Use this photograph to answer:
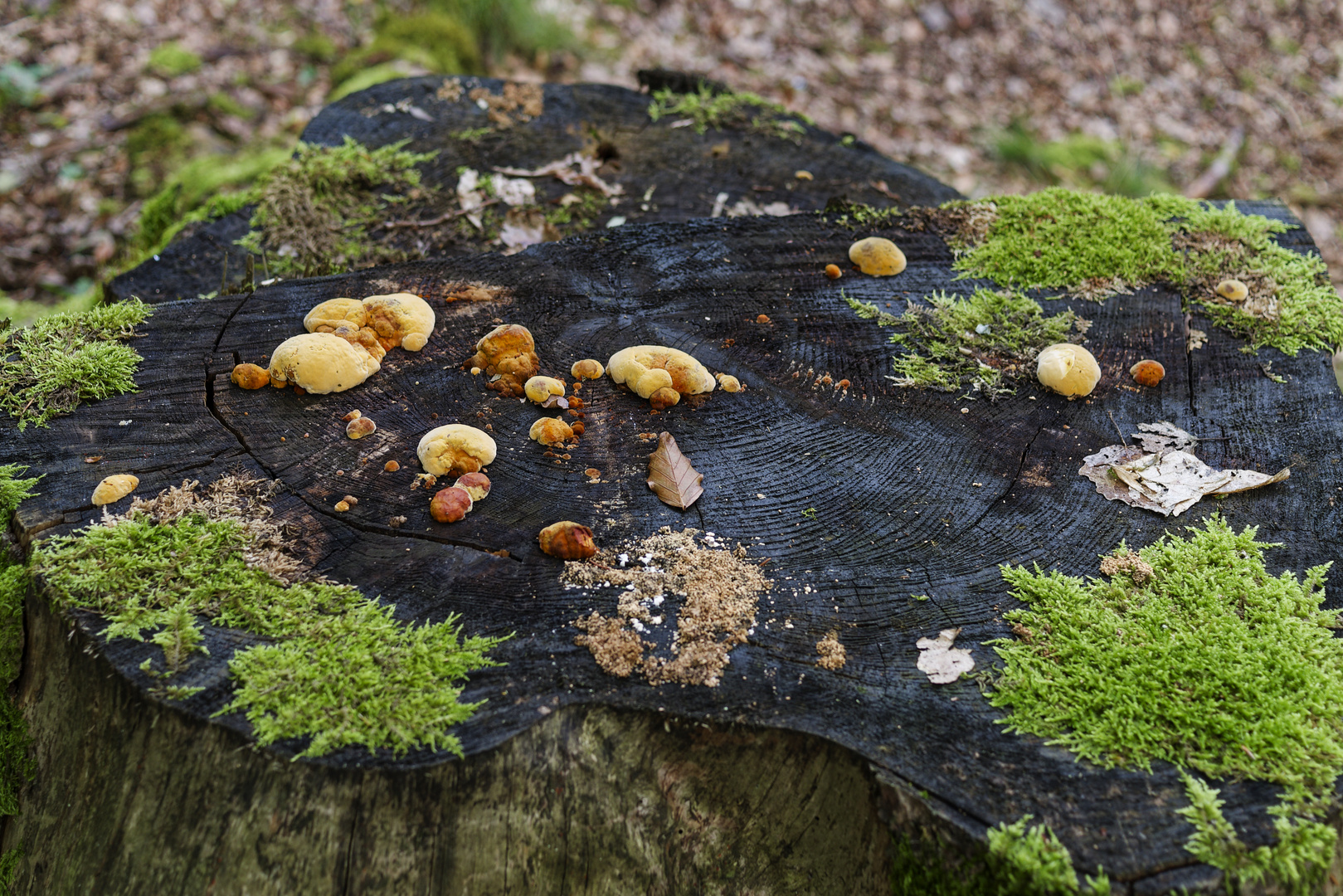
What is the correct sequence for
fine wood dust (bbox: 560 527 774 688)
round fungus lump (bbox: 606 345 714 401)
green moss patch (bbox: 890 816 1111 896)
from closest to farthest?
1. green moss patch (bbox: 890 816 1111 896)
2. fine wood dust (bbox: 560 527 774 688)
3. round fungus lump (bbox: 606 345 714 401)

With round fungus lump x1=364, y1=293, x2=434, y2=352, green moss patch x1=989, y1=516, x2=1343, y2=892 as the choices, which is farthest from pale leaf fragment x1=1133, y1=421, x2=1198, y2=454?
round fungus lump x1=364, y1=293, x2=434, y2=352

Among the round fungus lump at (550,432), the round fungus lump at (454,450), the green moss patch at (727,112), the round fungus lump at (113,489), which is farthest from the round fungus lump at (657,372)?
the green moss patch at (727,112)

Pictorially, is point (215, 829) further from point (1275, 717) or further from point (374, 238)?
point (374, 238)

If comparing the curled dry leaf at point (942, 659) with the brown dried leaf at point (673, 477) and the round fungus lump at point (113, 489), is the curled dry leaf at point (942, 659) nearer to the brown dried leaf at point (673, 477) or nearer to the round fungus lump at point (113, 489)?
the brown dried leaf at point (673, 477)

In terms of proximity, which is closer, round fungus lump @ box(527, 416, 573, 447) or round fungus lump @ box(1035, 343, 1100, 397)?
round fungus lump @ box(527, 416, 573, 447)

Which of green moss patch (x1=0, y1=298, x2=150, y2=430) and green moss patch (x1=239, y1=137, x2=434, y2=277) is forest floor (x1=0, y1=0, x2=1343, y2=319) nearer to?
green moss patch (x1=239, y1=137, x2=434, y2=277)

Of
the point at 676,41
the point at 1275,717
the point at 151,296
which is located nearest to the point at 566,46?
the point at 676,41

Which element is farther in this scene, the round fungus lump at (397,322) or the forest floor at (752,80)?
the forest floor at (752,80)
